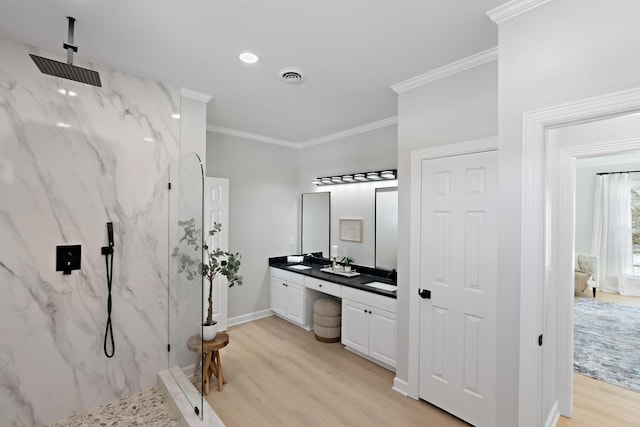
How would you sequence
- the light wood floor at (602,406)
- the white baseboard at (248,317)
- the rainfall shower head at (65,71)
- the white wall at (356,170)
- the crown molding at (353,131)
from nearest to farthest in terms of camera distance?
the rainfall shower head at (65,71) < the light wood floor at (602,406) < the crown molding at (353,131) < the white wall at (356,170) < the white baseboard at (248,317)

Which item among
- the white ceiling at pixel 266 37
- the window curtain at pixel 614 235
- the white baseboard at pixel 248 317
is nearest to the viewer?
the white ceiling at pixel 266 37

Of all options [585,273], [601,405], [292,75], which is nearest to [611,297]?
[585,273]

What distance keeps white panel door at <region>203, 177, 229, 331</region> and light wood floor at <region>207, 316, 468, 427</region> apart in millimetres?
429

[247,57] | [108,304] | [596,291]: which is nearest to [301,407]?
[108,304]

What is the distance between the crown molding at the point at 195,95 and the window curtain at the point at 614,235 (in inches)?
296

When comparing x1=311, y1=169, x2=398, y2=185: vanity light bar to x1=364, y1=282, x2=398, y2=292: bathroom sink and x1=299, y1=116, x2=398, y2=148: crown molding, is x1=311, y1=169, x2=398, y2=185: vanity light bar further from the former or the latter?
x1=364, y1=282, x2=398, y2=292: bathroom sink

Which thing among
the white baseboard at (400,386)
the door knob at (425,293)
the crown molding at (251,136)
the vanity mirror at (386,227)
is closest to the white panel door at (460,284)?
the door knob at (425,293)

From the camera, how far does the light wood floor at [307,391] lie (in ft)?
7.70

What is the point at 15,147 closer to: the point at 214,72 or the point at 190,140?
the point at 190,140

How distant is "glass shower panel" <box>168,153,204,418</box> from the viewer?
2277mm

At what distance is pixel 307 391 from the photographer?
2719 mm

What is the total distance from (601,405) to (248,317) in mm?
3883

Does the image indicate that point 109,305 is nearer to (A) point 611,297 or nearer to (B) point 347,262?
(B) point 347,262

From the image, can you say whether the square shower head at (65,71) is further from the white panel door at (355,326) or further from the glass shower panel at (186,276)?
the white panel door at (355,326)
